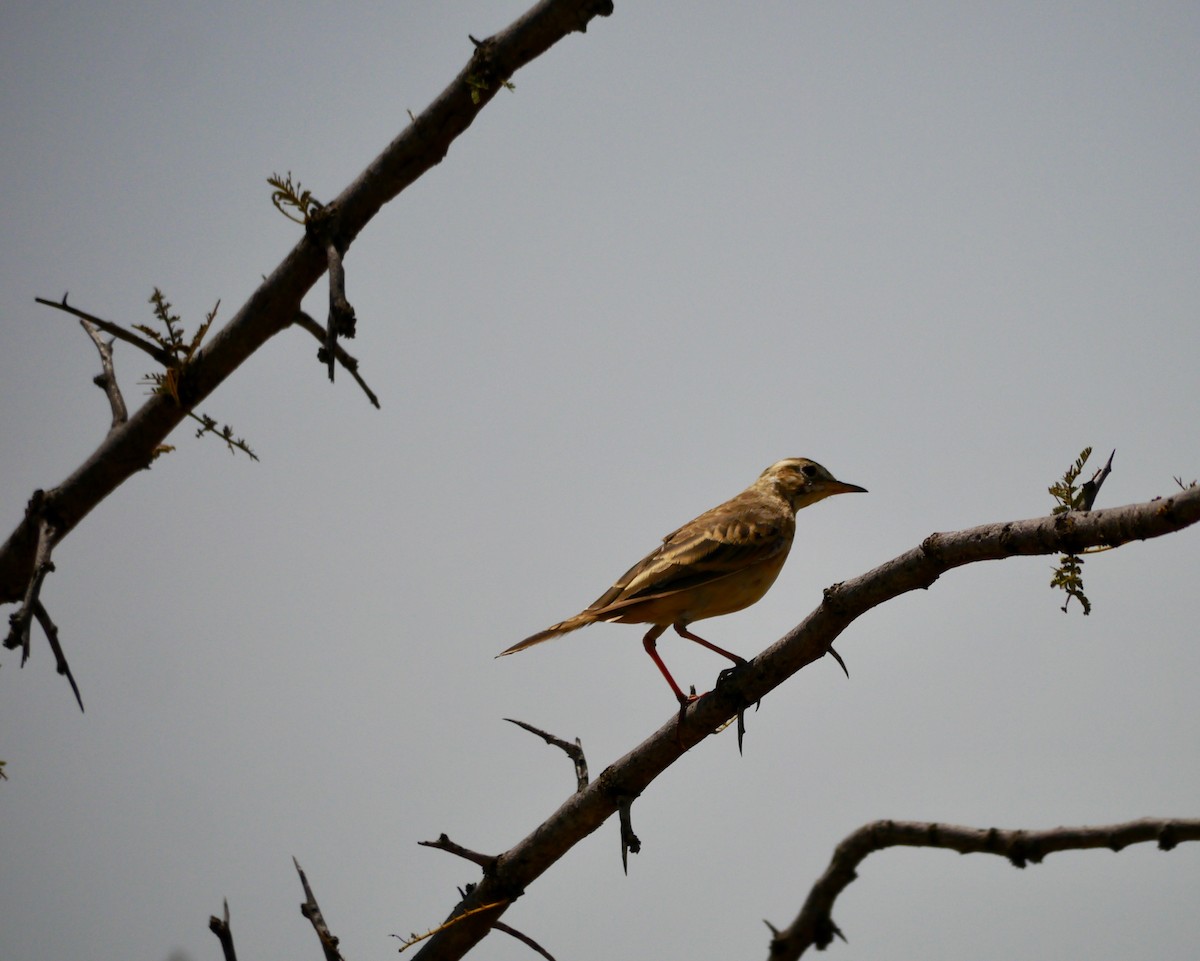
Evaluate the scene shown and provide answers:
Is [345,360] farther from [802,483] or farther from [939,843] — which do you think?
[802,483]

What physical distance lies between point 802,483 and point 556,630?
3257mm

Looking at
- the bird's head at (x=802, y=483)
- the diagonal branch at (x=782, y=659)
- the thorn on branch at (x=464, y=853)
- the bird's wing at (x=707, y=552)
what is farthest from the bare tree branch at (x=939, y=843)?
the bird's head at (x=802, y=483)

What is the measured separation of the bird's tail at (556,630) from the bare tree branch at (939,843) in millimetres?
3622

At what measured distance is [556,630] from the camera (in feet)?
21.1

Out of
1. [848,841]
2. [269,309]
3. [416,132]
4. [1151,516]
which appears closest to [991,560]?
[1151,516]

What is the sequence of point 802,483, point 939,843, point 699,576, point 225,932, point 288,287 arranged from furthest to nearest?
point 802,483
point 699,576
point 288,287
point 225,932
point 939,843

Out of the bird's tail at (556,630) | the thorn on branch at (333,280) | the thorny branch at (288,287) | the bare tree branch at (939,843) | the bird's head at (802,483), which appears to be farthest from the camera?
the bird's head at (802,483)

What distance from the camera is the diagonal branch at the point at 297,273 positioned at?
4.43m

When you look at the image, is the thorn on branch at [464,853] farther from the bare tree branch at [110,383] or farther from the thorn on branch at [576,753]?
the bare tree branch at [110,383]

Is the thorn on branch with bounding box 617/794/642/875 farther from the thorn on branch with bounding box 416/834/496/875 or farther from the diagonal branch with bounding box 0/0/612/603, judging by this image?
the diagonal branch with bounding box 0/0/612/603

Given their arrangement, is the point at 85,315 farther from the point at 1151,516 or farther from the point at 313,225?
the point at 1151,516

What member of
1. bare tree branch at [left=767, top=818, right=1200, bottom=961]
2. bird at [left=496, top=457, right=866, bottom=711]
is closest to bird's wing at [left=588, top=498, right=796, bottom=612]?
bird at [left=496, top=457, right=866, bottom=711]

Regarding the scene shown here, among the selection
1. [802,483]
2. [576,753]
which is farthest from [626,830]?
[802,483]

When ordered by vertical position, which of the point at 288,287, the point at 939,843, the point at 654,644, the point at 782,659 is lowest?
the point at 939,843
